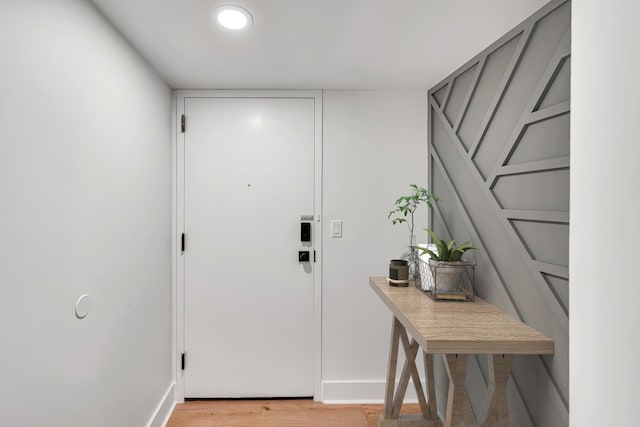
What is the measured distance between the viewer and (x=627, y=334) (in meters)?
0.68

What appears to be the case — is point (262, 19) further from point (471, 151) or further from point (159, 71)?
point (471, 151)

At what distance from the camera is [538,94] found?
1369 millimetres

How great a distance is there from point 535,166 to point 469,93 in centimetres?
70

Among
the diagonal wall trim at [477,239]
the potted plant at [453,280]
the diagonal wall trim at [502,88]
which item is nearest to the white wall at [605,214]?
the diagonal wall trim at [477,239]

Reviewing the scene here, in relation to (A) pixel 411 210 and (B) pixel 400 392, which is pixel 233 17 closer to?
(A) pixel 411 210

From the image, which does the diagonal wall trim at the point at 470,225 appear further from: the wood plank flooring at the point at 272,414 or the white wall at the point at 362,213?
the wood plank flooring at the point at 272,414

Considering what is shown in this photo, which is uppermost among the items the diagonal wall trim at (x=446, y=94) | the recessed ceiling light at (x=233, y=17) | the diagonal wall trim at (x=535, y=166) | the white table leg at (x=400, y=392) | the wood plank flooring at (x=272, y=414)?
the recessed ceiling light at (x=233, y=17)

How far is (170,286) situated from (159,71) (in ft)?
4.48

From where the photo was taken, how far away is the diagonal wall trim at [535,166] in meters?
1.25

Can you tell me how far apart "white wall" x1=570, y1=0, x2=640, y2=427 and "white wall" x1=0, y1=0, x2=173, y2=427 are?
1.52 metres

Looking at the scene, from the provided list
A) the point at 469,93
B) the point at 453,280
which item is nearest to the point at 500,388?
the point at 453,280

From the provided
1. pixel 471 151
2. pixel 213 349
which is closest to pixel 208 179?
pixel 213 349

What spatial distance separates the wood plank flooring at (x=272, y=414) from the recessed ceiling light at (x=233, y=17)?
2.21m

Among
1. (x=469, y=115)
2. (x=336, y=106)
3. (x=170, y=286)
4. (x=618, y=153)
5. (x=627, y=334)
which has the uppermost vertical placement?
(x=336, y=106)
